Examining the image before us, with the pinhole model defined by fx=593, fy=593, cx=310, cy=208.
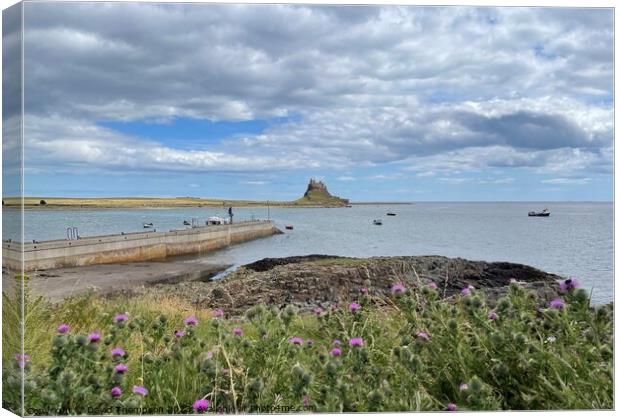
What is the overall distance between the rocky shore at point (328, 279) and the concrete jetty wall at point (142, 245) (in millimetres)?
538

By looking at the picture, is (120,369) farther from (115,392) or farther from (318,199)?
(318,199)

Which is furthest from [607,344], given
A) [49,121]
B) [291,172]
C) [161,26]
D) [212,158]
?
[49,121]

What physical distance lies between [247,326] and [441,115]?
2.45 meters

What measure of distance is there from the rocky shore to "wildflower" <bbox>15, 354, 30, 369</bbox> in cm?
238

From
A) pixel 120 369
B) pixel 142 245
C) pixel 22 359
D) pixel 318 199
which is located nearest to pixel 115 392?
pixel 120 369

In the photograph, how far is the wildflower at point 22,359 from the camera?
3.73 m

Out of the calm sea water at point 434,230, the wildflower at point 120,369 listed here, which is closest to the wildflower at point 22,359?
the calm sea water at point 434,230

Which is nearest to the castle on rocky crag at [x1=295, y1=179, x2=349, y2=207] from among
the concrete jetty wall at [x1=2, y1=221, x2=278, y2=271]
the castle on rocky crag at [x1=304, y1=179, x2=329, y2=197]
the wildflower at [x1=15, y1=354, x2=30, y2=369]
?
the castle on rocky crag at [x1=304, y1=179, x2=329, y2=197]

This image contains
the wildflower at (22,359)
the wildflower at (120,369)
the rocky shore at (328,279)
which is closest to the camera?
the wildflower at (120,369)

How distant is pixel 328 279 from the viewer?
6.30 metres

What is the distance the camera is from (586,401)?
3.56m

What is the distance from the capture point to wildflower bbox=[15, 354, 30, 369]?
147 inches

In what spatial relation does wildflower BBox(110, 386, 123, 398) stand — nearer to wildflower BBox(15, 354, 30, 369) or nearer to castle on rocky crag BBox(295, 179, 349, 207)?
wildflower BBox(15, 354, 30, 369)

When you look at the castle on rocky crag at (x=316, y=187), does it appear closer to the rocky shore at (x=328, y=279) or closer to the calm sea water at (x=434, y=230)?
the calm sea water at (x=434, y=230)
